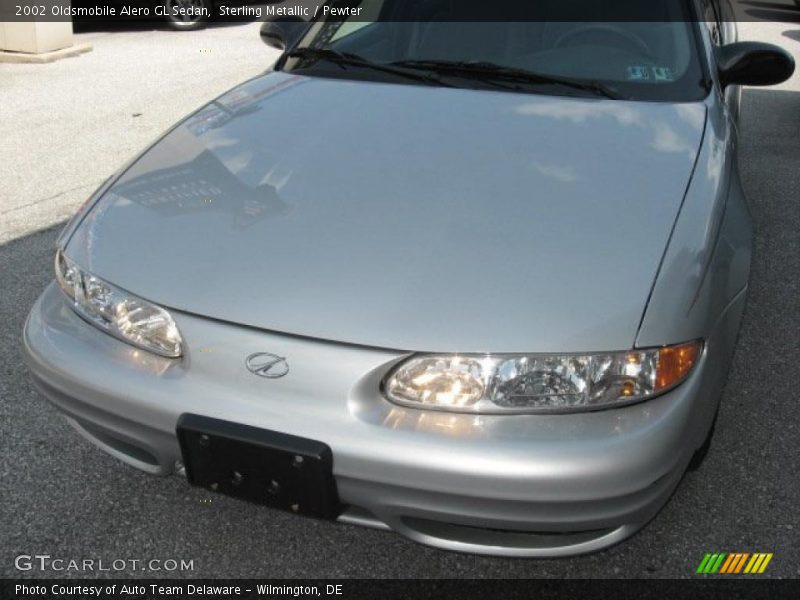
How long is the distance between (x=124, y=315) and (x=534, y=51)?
1.70m

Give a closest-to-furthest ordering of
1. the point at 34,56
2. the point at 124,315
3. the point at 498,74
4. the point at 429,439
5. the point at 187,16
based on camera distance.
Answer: the point at 429,439 < the point at 124,315 < the point at 498,74 < the point at 34,56 < the point at 187,16

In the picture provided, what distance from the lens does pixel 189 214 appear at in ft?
7.44

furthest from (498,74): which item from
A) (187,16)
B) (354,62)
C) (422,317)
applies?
(187,16)

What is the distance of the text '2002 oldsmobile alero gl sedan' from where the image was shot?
1.83 m

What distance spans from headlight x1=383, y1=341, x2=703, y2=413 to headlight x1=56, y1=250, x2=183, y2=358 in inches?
20.9

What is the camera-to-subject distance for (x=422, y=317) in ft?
6.22

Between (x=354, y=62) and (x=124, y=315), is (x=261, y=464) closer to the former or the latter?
(x=124, y=315)

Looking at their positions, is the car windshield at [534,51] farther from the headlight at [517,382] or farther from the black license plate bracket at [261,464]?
the black license plate bracket at [261,464]

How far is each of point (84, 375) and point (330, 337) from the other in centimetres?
61

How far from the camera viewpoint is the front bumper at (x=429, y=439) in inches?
70.1

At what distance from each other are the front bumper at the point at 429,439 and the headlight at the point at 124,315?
4 centimetres

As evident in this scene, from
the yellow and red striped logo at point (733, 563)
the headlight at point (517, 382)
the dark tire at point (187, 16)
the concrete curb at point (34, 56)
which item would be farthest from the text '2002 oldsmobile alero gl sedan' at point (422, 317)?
the dark tire at point (187, 16)

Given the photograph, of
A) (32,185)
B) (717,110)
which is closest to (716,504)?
(717,110)
